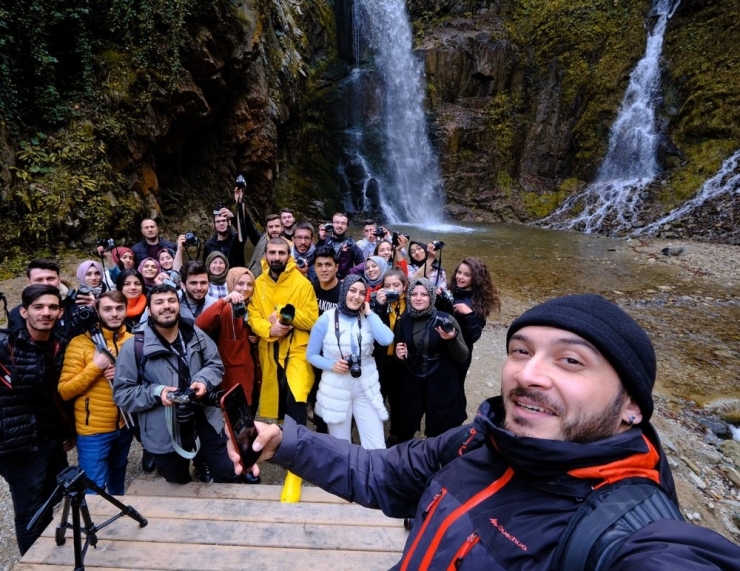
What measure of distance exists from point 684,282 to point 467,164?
15654 millimetres

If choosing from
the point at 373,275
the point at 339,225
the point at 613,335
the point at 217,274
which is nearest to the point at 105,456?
the point at 217,274

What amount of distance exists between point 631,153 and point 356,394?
24745 millimetres

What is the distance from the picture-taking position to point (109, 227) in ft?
31.1

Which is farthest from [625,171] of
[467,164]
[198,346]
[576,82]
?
[198,346]

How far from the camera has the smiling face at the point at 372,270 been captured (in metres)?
4.58

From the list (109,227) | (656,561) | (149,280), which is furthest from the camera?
(109,227)

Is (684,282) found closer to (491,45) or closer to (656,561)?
(656,561)

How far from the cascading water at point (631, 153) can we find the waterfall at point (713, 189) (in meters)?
1.78

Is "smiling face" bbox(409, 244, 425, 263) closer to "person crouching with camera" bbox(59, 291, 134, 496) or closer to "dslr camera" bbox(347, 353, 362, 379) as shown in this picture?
"dslr camera" bbox(347, 353, 362, 379)

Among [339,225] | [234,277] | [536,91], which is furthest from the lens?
[536,91]

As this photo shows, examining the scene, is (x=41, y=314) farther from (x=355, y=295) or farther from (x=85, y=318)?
(x=355, y=295)

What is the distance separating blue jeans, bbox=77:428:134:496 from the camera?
2902 millimetres

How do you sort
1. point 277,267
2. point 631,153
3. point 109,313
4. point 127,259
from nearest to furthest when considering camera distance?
point 109,313, point 277,267, point 127,259, point 631,153

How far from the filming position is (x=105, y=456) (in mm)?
2975
